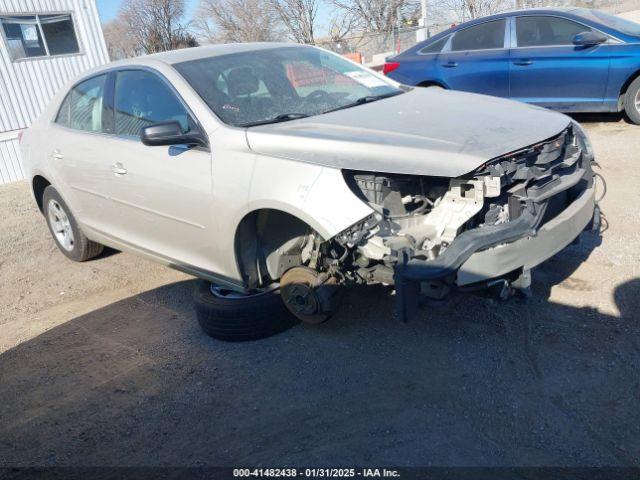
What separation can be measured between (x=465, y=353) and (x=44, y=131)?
13.6ft

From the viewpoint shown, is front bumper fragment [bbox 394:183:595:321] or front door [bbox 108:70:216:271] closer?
front bumper fragment [bbox 394:183:595:321]

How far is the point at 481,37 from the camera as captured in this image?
27.8 ft

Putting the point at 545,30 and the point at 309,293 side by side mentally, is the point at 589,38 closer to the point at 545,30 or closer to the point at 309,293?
the point at 545,30

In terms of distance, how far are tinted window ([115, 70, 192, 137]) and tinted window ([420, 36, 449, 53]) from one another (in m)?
5.64

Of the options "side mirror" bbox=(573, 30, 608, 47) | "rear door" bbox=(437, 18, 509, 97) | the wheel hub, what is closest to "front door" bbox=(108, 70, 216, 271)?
the wheel hub

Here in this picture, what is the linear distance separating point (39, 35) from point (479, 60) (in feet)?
29.9

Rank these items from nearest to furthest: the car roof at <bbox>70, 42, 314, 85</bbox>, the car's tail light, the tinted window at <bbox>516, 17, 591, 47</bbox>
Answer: the car roof at <bbox>70, 42, 314, 85</bbox> → the tinted window at <bbox>516, 17, 591, 47</bbox> → the car's tail light

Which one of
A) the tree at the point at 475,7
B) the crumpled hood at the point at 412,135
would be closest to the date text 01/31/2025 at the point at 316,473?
the crumpled hood at the point at 412,135

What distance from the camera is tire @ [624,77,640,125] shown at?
748cm

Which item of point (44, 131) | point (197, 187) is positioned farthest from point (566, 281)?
point (44, 131)

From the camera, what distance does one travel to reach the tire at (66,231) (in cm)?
538

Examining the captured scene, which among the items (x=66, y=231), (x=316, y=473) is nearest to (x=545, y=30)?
(x=66, y=231)

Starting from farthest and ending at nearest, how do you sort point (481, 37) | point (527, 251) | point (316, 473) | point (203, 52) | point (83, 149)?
point (481, 37), point (83, 149), point (203, 52), point (527, 251), point (316, 473)

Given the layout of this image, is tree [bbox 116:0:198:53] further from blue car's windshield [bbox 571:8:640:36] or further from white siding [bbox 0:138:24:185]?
blue car's windshield [bbox 571:8:640:36]
